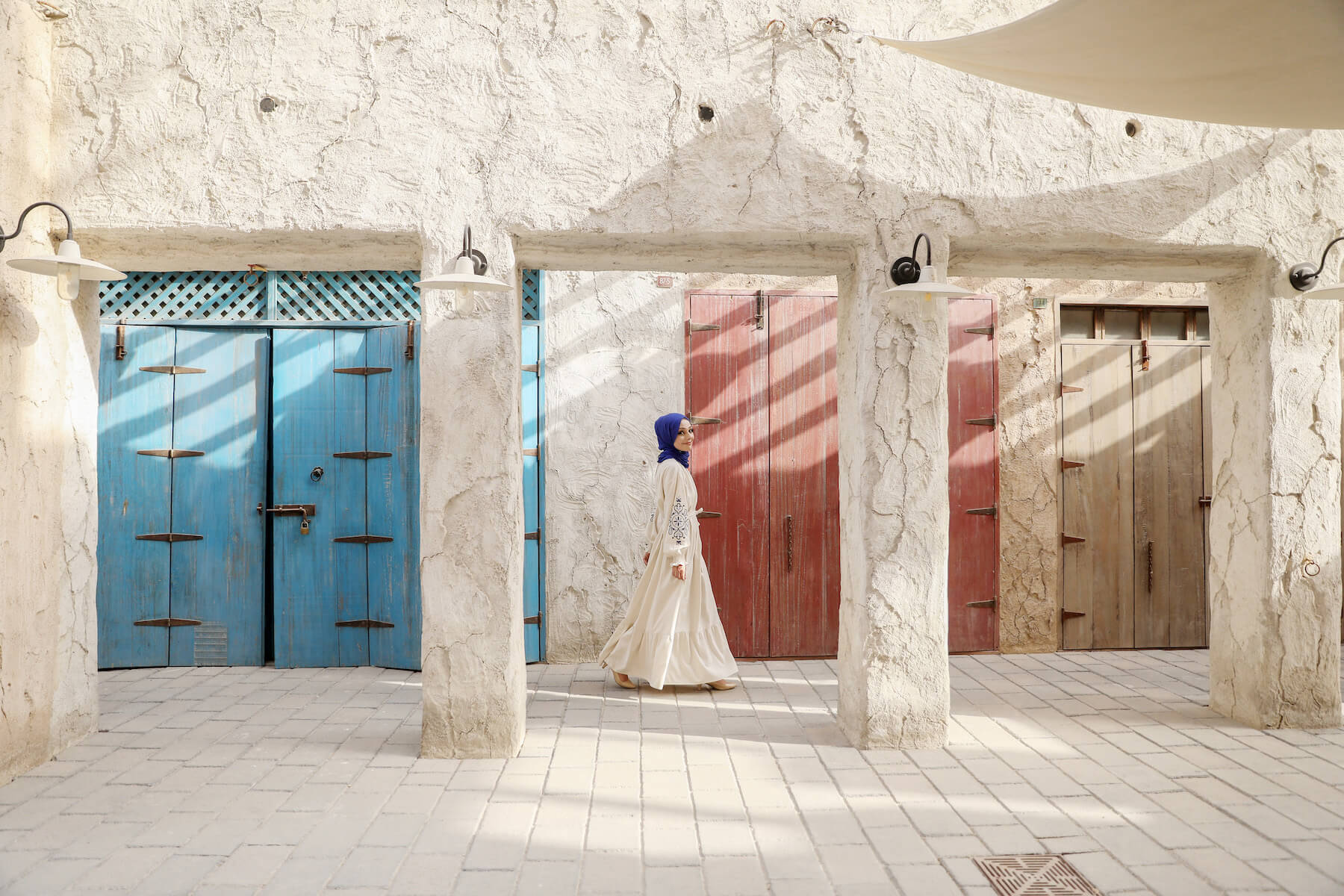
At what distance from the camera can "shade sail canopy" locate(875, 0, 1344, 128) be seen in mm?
3094

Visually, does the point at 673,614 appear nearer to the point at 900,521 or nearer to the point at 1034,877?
the point at 900,521

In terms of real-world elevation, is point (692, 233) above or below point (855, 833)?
above

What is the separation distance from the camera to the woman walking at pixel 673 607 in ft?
17.3

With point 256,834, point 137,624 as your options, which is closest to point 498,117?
point 256,834

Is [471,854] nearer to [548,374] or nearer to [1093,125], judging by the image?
[548,374]

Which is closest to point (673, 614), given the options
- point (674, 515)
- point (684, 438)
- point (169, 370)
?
point (674, 515)

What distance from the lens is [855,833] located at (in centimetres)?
326

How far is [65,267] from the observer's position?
3.62 meters

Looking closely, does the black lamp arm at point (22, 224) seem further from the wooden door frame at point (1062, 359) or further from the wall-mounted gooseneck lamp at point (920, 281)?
the wooden door frame at point (1062, 359)

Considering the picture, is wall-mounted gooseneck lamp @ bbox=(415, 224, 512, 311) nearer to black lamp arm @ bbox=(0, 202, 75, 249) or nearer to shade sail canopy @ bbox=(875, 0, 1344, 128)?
black lamp arm @ bbox=(0, 202, 75, 249)

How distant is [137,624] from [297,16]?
4198 mm

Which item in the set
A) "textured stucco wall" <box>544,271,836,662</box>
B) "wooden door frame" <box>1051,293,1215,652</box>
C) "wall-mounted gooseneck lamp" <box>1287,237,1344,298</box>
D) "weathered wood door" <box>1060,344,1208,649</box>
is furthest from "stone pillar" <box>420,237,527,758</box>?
"weathered wood door" <box>1060,344,1208,649</box>

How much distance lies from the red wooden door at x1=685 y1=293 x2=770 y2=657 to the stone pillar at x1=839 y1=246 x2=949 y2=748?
2031mm

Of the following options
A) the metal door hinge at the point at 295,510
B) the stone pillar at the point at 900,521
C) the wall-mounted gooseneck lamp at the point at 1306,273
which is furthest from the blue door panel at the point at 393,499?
the wall-mounted gooseneck lamp at the point at 1306,273
